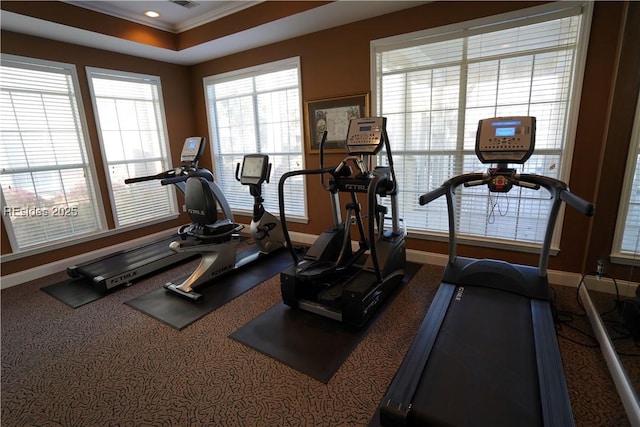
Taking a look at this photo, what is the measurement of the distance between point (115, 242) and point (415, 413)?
4427 mm

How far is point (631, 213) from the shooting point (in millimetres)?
2561

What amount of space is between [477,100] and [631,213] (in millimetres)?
1581

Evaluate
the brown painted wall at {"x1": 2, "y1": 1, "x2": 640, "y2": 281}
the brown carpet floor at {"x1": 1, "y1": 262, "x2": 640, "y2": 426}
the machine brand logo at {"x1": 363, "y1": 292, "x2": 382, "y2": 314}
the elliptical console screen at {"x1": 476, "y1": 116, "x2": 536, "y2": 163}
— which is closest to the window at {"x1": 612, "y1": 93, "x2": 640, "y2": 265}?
the brown painted wall at {"x1": 2, "y1": 1, "x2": 640, "y2": 281}

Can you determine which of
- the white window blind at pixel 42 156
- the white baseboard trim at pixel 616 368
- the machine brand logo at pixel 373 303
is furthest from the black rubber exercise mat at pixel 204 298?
the white baseboard trim at pixel 616 368

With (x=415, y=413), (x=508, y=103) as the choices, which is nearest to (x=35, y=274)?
(x=415, y=413)

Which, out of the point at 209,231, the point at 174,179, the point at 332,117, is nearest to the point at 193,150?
the point at 174,179

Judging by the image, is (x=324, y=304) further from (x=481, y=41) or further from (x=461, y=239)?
(x=481, y=41)

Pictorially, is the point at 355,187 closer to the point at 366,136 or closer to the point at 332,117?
the point at 366,136

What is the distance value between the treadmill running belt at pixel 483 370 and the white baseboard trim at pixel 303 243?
3.53ft

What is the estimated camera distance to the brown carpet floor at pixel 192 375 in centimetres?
178

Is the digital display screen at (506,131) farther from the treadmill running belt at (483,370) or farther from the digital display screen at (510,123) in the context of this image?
the treadmill running belt at (483,370)

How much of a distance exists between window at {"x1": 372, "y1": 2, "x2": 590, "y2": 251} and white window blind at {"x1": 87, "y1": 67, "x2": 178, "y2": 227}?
11.1ft

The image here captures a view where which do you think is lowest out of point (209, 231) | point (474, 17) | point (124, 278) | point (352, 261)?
point (124, 278)

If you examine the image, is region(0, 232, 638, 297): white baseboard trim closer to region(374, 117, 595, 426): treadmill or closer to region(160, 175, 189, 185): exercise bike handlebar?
region(374, 117, 595, 426): treadmill
